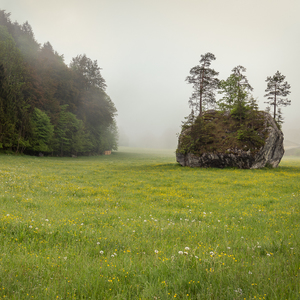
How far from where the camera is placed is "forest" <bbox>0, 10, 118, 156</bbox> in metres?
36.6

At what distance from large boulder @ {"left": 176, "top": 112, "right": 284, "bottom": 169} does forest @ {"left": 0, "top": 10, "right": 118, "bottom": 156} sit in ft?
99.2

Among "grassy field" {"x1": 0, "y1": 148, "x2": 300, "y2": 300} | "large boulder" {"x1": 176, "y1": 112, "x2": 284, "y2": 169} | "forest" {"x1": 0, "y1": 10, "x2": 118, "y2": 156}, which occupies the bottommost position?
"grassy field" {"x1": 0, "y1": 148, "x2": 300, "y2": 300}

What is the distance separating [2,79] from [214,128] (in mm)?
41502

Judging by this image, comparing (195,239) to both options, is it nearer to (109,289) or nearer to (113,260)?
(113,260)

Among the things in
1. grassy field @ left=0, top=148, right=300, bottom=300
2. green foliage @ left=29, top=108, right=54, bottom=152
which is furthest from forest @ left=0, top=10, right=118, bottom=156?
grassy field @ left=0, top=148, right=300, bottom=300

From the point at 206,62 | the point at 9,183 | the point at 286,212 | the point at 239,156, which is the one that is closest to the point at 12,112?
the point at 9,183

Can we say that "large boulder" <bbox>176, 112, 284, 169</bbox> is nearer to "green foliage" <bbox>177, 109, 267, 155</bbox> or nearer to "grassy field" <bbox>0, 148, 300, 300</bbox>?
"green foliage" <bbox>177, 109, 267, 155</bbox>

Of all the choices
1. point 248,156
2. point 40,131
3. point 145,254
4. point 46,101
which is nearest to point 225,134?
point 248,156

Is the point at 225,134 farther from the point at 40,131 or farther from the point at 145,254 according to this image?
the point at 40,131

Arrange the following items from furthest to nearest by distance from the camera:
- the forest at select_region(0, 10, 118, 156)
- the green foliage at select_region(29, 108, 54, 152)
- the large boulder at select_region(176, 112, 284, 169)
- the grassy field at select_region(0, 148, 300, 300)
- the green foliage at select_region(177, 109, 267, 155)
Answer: the green foliage at select_region(29, 108, 54, 152)
the forest at select_region(0, 10, 118, 156)
the green foliage at select_region(177, 109, 267, 155)
the large boulder at select_region(176, 112, 284, 169)
the grassy field at select_region(0, 148, 300, 300)

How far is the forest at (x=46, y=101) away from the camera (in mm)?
36562

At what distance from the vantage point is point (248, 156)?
2750 cm

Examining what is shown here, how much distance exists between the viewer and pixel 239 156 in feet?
91.4

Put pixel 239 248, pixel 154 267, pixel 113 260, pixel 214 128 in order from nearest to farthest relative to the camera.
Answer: pixel 154 267 < pixel 113 260 < pixel 239 248 < pixel 214 128
